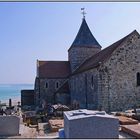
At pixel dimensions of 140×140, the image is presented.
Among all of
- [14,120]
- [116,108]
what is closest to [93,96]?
[116,108]

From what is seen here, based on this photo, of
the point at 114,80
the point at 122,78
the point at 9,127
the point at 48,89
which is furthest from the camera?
the point at 48,89

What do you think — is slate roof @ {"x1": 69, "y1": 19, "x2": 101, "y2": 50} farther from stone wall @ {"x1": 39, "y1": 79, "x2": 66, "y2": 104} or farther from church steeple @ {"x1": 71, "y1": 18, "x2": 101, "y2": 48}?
stone wall @ {"x1": 39, "y1": 79, "x2": 66, "y2": 104}

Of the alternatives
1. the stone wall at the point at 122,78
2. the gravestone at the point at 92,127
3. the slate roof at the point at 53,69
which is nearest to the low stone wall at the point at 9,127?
the gravestone at the point at 92,127

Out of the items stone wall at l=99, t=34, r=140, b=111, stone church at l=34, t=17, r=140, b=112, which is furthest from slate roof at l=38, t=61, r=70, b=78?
stone wall at l=99, t=34, r=140, b=111

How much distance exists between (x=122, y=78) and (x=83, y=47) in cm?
1382

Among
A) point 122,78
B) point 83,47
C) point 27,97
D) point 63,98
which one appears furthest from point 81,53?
point 122,78

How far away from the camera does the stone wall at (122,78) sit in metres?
21.3

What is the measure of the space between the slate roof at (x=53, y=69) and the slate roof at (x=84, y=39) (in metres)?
3.27

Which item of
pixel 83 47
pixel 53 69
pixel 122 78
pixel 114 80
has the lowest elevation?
pixel 114 80

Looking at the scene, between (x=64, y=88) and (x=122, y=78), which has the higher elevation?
(x=122, y=78)

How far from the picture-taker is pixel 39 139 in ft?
33.4

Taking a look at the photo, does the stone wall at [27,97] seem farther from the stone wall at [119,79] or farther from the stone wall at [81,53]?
the stone wall at [119,79]

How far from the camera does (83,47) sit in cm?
3509

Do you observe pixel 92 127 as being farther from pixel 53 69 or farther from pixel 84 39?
pixel 53 69
